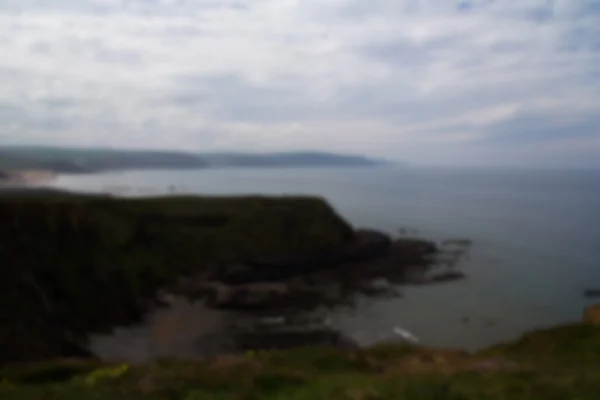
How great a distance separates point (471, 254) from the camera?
2170 inches

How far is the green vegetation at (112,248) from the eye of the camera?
26.6m

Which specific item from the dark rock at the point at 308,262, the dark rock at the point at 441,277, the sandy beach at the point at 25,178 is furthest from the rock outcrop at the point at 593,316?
the sandy beach at the point at 25,178

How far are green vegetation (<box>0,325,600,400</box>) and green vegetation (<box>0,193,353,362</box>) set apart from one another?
41.5 ft

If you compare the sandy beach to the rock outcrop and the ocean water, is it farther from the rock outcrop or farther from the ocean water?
the rock outcrop

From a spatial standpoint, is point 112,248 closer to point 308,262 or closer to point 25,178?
point 308,262

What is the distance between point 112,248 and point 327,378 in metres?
30.9

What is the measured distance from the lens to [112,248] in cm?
3859

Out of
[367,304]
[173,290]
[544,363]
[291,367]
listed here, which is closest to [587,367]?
[544,363]

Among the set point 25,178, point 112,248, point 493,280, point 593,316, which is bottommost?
point 493,280

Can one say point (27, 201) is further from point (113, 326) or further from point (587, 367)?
point (587, 367)

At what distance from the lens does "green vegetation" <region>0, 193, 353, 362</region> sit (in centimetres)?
2658

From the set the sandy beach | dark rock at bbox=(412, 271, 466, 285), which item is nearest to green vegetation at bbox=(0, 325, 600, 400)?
dark rock at bbox=(412, 271, 466, 285)

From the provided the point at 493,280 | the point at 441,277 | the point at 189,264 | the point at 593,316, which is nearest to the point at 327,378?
the point at 593,316

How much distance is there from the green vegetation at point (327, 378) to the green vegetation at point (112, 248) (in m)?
12.7
